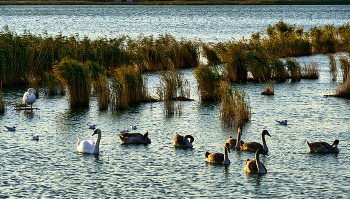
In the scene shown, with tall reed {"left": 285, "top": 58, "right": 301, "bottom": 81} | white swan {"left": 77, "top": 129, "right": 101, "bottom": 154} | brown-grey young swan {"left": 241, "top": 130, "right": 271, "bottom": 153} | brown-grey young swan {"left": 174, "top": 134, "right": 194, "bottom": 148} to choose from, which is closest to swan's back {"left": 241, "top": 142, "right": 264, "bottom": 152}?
brown-grey young swan {"left": 241, "top": 130, "right": 271, "bottom": 153}

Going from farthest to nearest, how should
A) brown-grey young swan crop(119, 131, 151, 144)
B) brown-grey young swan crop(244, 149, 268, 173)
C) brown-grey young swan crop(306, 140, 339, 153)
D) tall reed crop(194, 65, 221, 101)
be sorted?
1. tall reed crop(194, 65, 221, 101)
2. brown-grey young swan crop(119, 131, 151, 144)
3. brown-grey young swan crop(306, 140, 339, 153)
4. brown-grey young swan crop(244, 149, 268, 173)

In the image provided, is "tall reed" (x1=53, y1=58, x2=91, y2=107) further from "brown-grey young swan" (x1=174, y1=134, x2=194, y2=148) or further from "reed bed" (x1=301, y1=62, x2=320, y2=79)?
"reed bed" (x1=301, y1=62, x2=320, y2=79)

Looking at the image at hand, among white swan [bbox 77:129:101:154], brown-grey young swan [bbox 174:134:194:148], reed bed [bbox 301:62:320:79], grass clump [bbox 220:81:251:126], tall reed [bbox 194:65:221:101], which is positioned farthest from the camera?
reed bed [bbox 301:62:320:79]

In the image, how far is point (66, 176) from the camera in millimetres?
13836

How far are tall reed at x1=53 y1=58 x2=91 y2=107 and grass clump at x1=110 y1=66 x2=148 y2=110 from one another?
1278mm

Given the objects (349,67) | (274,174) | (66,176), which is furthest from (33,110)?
(349,67)

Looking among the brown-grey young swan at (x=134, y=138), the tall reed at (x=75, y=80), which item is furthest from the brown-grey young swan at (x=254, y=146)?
the tall reed at (x=75, y=80)

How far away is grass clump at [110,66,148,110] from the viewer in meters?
23.2

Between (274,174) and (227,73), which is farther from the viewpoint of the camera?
(227,73)

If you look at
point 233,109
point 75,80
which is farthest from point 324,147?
point 75,80

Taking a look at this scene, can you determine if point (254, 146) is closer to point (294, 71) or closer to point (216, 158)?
point (216, 158)

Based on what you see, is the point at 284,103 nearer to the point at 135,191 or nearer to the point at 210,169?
the point at 210,169

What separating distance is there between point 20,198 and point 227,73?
20329 mm

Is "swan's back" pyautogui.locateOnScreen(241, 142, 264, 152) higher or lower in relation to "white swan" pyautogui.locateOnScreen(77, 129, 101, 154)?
lower
